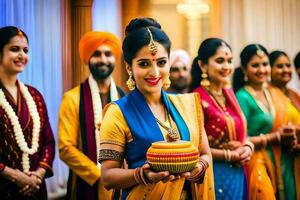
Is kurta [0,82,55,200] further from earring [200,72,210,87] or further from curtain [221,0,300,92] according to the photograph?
curtain [221,0,300,92]

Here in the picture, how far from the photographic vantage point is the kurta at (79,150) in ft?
10.4

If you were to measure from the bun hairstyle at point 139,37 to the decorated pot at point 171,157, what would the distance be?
428mm

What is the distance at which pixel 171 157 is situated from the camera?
189 centimetres

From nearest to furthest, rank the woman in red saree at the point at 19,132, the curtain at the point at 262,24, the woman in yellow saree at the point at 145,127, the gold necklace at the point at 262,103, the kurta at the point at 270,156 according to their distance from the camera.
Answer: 1. the woman in yellow saree at the point at 145,127
2. the woman in red saree at the point at 19,132
3. the kurta at the point at 270,156
4. the gold necklace at the point at 262,103
5. the curtain at the point at 262,24

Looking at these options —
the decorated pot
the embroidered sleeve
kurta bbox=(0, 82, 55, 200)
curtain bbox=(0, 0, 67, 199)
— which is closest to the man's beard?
kurta bbox=(0, 82, 55, 200)

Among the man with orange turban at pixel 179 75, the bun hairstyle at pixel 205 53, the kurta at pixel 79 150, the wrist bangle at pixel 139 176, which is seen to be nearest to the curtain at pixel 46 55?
the kurta at pixel 79 150

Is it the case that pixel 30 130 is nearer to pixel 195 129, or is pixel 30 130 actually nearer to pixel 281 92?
pixel 195 129

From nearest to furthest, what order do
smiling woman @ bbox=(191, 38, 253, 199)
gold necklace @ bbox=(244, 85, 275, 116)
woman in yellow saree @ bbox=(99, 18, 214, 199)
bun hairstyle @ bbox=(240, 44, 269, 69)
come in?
woman in yellow saree @ bbox=(99, 18, 214, 199) < smiling woman @ bbox=(191, 38, 253, 199) < gold necklace @ bbox=(244, 85, 275, 116) < bun hairstyle @ bbox=(240, 44, 269, 69)

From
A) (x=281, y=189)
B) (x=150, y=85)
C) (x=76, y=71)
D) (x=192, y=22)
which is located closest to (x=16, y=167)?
(x=150, y=85)

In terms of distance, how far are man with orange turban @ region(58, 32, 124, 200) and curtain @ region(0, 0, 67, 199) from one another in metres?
0.53

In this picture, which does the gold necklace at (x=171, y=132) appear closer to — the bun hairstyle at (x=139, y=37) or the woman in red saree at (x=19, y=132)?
the bun hairstyle at (x=139, y=37)

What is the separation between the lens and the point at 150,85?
82.5 inches

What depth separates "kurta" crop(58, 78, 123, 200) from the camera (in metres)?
3.18

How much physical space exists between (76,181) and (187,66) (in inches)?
56.0
